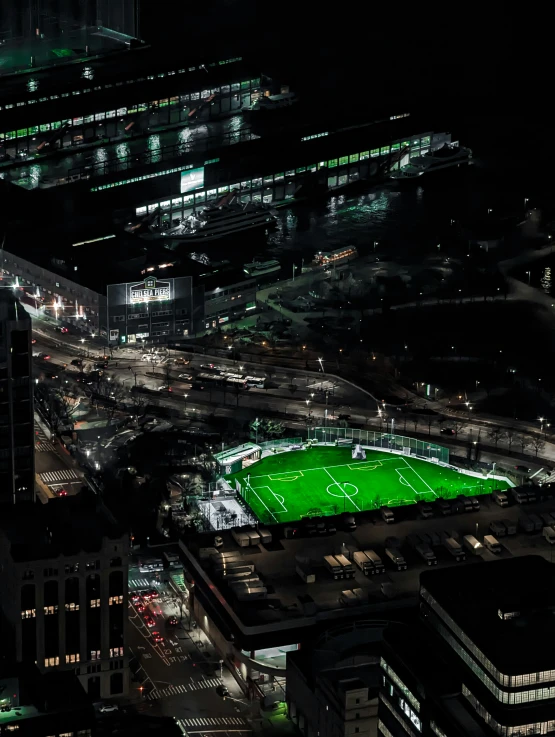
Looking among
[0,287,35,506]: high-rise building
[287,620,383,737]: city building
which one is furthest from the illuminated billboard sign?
[287,620,383,737]: city building

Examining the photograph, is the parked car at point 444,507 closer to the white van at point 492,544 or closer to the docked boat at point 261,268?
the white van at point 492,544

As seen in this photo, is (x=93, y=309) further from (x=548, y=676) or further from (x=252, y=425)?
(x=548, y=676)

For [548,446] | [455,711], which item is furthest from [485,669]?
[548,446]

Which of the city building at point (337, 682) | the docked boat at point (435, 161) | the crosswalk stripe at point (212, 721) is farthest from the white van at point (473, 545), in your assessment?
the docked boat at point (435, 161)

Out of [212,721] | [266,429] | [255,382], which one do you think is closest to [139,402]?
[255,382]

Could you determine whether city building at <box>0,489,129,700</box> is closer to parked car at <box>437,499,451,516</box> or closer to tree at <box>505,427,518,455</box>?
parked car at <box>437,499,451,516</box>

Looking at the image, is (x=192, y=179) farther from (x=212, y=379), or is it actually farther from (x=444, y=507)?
(x=444, y=507)
